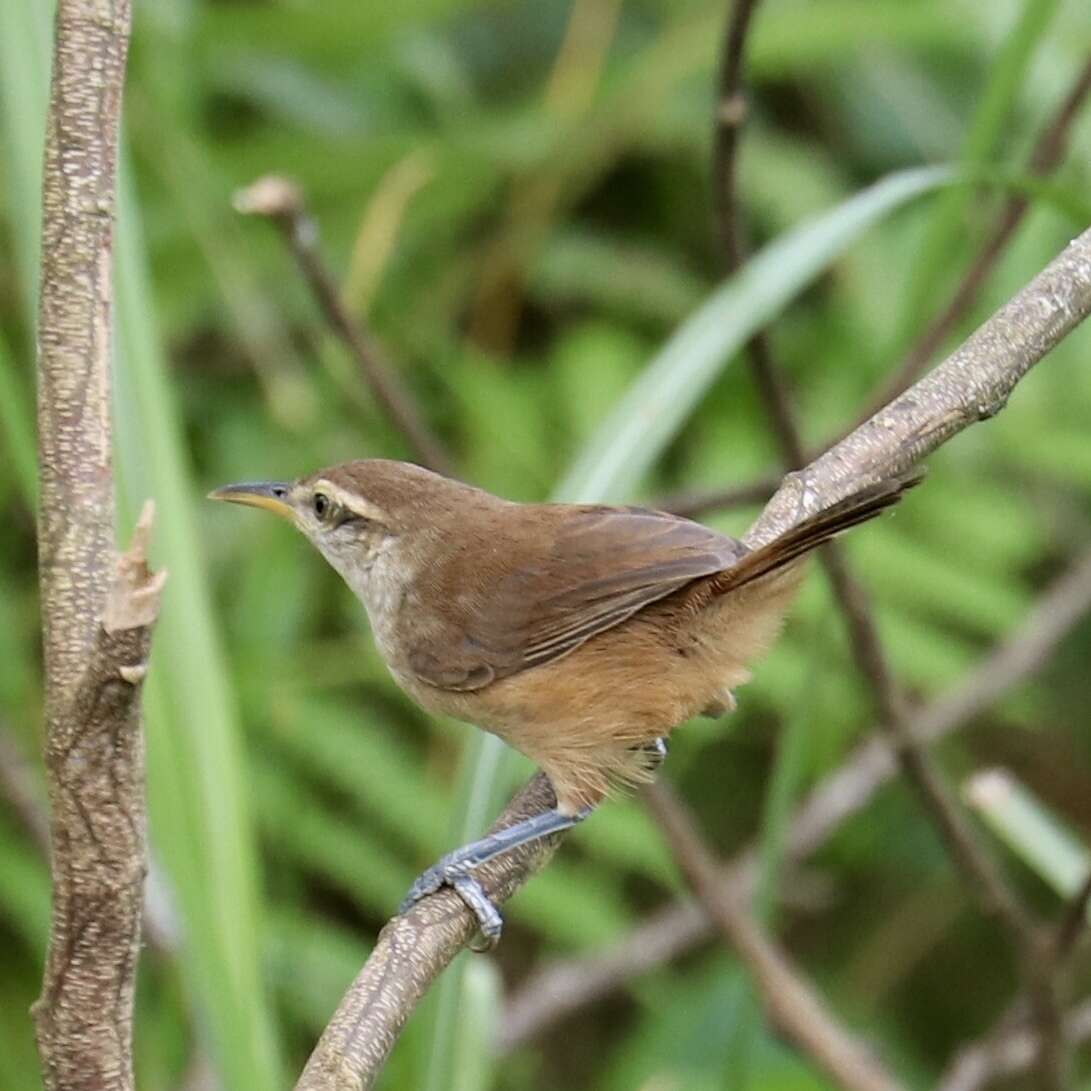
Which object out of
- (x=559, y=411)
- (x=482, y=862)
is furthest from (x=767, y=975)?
(x=559, y=411)

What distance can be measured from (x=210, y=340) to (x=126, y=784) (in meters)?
2.68

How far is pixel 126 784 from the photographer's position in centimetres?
119

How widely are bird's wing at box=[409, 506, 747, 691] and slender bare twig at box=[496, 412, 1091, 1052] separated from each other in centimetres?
124

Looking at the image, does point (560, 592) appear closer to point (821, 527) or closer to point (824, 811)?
point (821, 527)

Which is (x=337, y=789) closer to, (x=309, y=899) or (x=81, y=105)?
(x=309, y=899)

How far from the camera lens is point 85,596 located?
123cm

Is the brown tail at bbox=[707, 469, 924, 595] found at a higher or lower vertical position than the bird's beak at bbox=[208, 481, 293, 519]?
lower

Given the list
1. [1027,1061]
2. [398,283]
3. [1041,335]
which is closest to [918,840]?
[1027,1061]

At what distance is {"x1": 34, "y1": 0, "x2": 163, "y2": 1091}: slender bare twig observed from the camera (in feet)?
3.87

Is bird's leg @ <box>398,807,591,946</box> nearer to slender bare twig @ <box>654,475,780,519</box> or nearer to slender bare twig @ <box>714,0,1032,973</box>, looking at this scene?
slender bare twig @ <box>714,0,1032,973</box>

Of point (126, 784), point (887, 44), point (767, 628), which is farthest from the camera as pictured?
point (887, 44)

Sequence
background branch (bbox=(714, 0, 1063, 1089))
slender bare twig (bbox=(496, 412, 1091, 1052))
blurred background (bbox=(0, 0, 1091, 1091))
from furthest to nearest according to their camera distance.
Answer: slender bare twig (bbox=(496, 412, 1091, 1052)) → blurred background (bbox=(0, 0, 1091, 1091)) → background branch (bbox=(714, 0, 1063, 1089))

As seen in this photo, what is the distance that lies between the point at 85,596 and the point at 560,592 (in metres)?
1.05

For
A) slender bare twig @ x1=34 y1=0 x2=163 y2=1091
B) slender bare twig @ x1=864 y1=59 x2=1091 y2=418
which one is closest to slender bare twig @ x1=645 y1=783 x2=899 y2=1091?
slender bare twig @ x1=864 y1=59 x2=1091 y2=418
